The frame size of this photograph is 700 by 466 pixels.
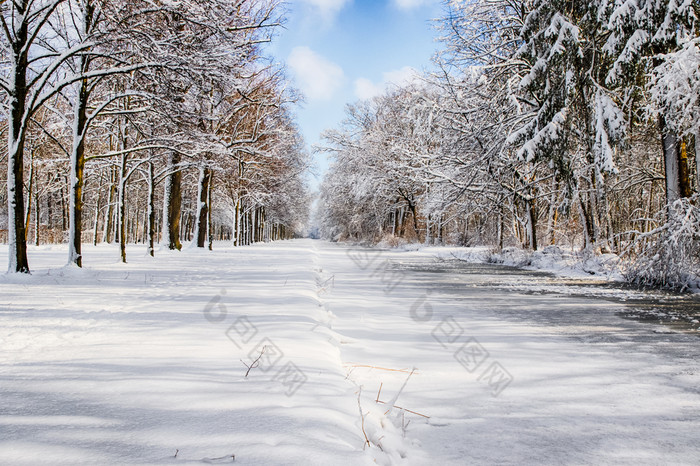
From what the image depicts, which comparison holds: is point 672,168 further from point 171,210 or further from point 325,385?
point 171,210

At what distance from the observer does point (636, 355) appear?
4.08 meters

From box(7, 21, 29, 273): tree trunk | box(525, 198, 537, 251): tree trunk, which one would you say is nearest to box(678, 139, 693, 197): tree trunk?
box(525, 198, 537, 251): tree trunk

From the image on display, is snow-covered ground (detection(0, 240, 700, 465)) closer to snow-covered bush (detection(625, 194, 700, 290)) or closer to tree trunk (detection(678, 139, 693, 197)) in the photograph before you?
snow-covered bush (detection(625, 194, 700, 290))

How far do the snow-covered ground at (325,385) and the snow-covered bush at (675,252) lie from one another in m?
4.07

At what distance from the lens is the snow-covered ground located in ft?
6.31

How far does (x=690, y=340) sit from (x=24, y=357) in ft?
21.5

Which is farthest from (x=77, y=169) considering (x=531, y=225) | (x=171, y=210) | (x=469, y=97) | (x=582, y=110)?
A: (x=531, y=225)

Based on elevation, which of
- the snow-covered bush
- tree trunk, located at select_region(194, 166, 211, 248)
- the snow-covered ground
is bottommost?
the snow-covered ground

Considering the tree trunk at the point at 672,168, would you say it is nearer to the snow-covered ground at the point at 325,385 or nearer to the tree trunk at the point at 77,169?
the snow-covered ground at the point at 325,385

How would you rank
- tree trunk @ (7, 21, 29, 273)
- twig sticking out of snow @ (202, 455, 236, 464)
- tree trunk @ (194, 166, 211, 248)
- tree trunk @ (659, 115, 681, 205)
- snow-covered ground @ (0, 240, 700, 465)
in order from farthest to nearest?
tree trunk @ (194, 166, 211, 248)
tree trunk @ (659, 115, 681, 205)
tree trunk @ (7, 21, 29, 273)
snow-covered ground @ (0, 240, 700, 465)
twig sticking out of snow @ (202, 455, 236, 464)

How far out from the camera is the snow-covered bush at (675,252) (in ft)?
28.0

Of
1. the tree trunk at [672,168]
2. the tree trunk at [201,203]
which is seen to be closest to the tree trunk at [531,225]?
the tree trunk at [672,168]

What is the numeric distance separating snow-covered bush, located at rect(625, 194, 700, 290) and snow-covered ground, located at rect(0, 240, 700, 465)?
4.07 m

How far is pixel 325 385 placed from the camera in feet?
9.08
